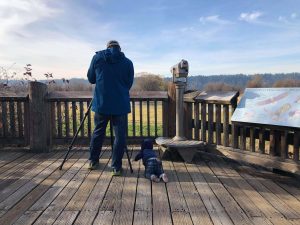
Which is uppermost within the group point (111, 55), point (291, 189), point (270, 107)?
point (111, 55)

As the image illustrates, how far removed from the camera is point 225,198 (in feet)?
11.7

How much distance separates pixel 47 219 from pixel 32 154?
3.16m

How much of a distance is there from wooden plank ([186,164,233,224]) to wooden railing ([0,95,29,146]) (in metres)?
3.27

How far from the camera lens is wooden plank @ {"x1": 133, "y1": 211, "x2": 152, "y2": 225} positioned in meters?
2.93

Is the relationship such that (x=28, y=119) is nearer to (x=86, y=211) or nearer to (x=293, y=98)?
(x=86, y=211)

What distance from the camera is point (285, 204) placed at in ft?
11.1

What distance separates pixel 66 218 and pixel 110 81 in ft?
6.65

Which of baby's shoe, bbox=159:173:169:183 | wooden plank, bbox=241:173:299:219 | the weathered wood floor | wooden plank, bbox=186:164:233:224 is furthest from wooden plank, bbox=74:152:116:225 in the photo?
wooden plank, bbox=241:173:299:219

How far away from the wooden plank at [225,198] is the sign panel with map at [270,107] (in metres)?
0.90

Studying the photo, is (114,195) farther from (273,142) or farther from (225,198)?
(273,142)

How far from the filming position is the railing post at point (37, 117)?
6043 millimetres

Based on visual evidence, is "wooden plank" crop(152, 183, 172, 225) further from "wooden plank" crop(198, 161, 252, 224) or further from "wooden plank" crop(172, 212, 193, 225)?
"wooden plank" crop(198, 161, 252, 224)

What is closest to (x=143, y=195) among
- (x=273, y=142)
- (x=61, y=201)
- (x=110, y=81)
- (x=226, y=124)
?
(x=61, y=201)

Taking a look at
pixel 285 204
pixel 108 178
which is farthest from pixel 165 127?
pixel 285 204
